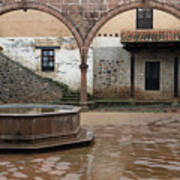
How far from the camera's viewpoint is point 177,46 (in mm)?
15750

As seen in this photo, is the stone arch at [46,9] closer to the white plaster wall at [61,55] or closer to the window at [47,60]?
the white plaster wall at [61,55]

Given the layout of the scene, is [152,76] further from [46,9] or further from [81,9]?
[46,9]

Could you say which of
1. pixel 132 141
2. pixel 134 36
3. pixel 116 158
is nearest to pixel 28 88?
pixel 134 36

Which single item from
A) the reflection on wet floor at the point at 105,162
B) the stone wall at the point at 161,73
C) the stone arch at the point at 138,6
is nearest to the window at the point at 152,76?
the stone wall at the point at 161,73

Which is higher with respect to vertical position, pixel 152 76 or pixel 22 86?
pixel 152 76

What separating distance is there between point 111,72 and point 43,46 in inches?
165

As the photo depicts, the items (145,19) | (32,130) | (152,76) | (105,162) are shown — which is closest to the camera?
(105,162)

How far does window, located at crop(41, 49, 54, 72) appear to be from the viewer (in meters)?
16.8

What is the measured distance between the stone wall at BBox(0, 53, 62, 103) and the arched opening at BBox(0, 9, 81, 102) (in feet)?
3.54

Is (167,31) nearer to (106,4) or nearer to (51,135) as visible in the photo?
(106,4)

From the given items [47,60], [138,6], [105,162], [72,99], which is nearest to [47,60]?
[47,60]

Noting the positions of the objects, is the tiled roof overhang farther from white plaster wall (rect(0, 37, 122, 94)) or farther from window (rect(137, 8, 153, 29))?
white plaster wall (rect(0, 37, 122, 94))

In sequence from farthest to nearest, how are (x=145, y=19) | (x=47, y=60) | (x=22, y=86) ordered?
1. (x=47, y=60)
2. (x=145, y=19)
3. (x=22, y=86)

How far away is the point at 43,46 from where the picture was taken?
656 inches
